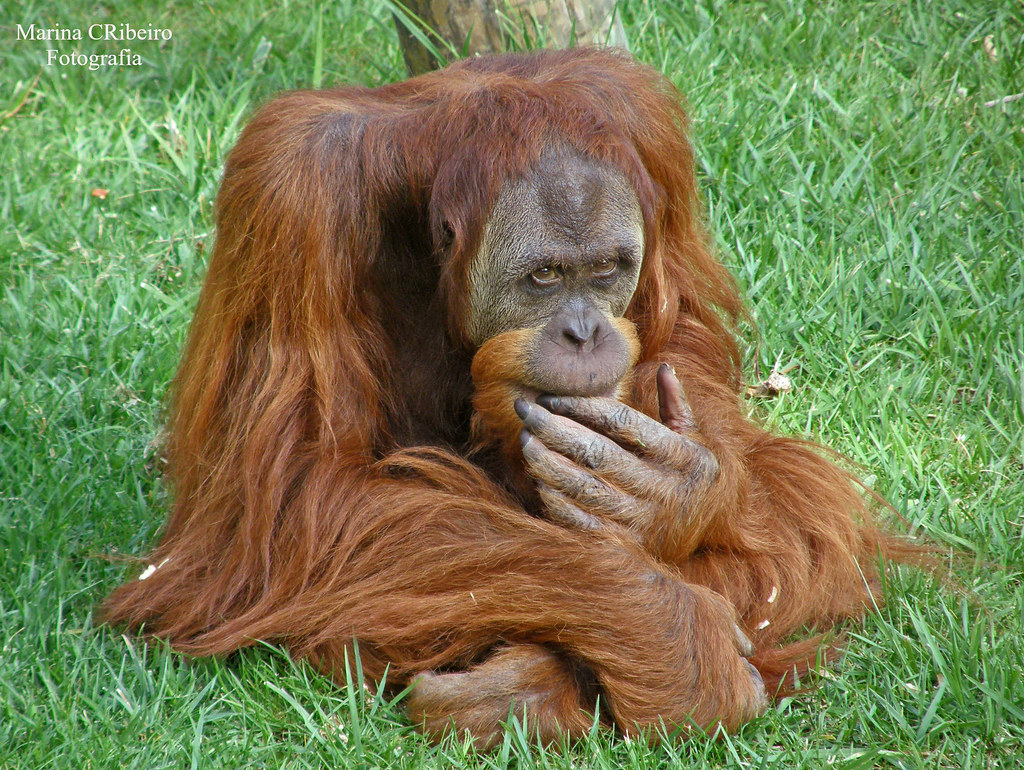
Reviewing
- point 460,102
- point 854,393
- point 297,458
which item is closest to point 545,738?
point 297,458

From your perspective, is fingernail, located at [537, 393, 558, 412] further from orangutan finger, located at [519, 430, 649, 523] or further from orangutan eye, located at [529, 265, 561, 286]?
orangutan eye, located at [529, 265, 561, 286]

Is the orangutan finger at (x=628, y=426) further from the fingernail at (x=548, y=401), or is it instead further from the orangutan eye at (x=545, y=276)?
the orangutan eye at (x=545, y=276)

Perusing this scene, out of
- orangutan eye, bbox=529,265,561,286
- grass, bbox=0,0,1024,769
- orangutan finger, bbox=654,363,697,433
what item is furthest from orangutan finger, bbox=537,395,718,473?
grass, bbox=0,0,1024,769

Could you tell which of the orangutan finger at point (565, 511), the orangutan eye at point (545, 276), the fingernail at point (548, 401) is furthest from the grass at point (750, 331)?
the orangutan eye at point (545, 276)

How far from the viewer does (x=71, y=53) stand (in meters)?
5.10

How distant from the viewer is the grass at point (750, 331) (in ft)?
8.14

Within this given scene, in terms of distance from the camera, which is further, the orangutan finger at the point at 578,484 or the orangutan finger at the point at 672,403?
the orangutan finger at the point at 672,403

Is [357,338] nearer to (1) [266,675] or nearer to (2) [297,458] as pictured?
(2) [297,458]

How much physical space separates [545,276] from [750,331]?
54.3 inches

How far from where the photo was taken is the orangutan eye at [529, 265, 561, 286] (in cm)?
253

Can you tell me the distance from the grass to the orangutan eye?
0.93m

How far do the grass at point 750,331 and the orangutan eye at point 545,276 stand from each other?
0.93m

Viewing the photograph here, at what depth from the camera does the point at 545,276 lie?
2539 mm

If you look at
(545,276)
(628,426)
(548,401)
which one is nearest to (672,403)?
(628,426)
